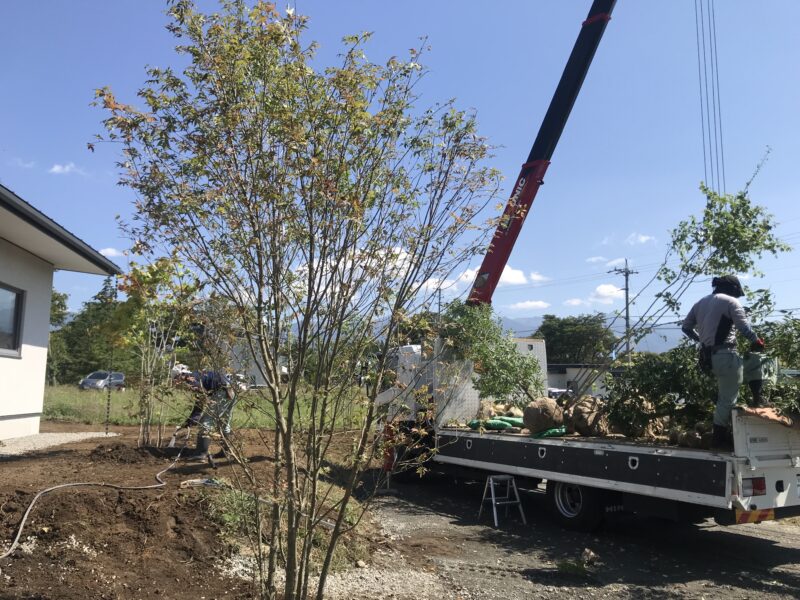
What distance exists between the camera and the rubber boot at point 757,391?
6945 mm

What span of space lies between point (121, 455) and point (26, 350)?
478 cm

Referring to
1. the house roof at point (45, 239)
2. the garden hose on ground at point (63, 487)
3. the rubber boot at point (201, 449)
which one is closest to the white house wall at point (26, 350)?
the house roof at point (45, 239)

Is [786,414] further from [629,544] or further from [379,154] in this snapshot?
[379,154]

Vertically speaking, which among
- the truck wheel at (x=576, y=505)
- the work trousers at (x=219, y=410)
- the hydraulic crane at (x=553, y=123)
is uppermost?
the hydraulic crane at (x=553, y=123)

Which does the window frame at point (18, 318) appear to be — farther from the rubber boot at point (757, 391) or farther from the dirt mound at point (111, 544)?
the rubber boot at point (757, 391)

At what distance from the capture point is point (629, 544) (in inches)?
299

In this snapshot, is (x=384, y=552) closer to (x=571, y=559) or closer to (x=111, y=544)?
(x=571, y=559)

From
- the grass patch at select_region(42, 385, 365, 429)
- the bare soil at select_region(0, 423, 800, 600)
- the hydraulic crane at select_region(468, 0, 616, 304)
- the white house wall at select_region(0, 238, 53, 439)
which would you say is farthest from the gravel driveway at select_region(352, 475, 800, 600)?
the white house wall at select_region(0, 238, 53, 439)

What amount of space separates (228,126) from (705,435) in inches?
235

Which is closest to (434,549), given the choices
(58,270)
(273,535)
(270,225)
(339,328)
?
(273,535)

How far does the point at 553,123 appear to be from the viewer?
11.4 meters

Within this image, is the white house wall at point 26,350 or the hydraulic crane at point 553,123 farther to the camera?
the hydraulic crane at point 553,123

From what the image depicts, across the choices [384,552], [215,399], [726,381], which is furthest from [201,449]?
[726,381]

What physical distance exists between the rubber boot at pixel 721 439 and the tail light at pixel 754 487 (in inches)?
16.2
